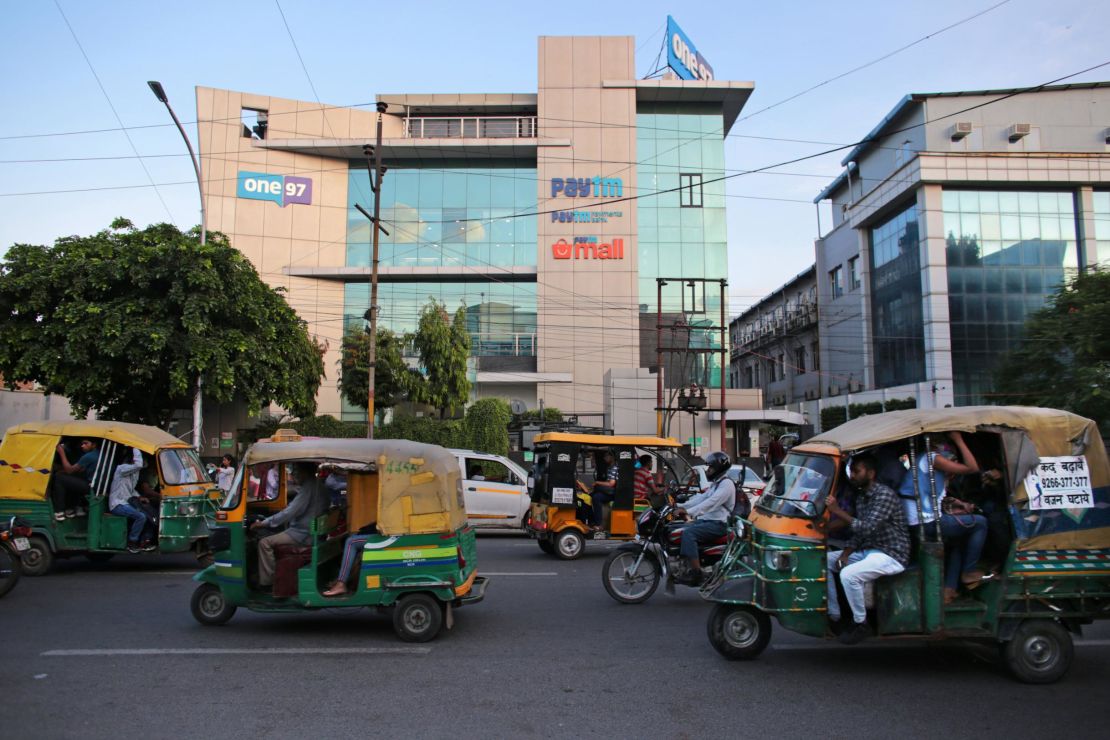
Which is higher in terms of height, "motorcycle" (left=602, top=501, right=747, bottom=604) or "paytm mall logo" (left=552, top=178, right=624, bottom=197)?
"paytm mall logo" (left=552, top=178, right=624, bottom=197)

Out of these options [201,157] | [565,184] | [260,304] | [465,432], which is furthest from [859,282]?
[201,157]

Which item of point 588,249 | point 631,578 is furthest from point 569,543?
point 588,249

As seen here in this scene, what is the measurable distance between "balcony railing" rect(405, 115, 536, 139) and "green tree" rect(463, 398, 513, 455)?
1979cm

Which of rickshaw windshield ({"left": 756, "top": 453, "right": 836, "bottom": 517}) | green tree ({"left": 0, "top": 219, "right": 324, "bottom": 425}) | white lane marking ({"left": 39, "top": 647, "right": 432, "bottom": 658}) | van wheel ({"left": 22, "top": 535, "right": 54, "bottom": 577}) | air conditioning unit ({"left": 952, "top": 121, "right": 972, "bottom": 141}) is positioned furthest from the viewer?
air conditioning unit ({"left": 952, "top": 121, "right": 972, "bottom": 141})

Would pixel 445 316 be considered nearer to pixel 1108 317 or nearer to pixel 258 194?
pixel 258 194

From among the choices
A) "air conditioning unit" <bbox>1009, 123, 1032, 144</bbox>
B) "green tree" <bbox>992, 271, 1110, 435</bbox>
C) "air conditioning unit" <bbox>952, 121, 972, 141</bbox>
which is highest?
"air conditioning unit" <bbox>952, 121, 972, 141</bbox>

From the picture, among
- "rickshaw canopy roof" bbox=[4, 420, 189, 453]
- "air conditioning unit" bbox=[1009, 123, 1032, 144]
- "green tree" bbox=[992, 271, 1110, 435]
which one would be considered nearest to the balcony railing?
"air conditioning unit" bbox=[1009, 123, 1032, 144]

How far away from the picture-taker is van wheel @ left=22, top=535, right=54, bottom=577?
10.5 metres

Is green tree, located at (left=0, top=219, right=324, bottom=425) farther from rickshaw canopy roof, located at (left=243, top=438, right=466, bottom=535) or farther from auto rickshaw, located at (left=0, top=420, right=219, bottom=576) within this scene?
rickshaw canopy roof, located at (left=243, top=438, right=466, bottom=535)

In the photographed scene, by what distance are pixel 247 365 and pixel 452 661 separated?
56.4ft

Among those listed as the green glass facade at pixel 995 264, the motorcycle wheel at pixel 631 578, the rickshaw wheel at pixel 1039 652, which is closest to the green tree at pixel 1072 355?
the green glass facade at pixel 995 264

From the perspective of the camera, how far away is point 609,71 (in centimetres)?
3938

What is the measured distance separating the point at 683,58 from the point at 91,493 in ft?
125

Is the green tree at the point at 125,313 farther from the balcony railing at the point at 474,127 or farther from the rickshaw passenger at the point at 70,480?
the balcony railing at the point at 474,127
